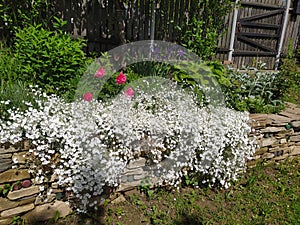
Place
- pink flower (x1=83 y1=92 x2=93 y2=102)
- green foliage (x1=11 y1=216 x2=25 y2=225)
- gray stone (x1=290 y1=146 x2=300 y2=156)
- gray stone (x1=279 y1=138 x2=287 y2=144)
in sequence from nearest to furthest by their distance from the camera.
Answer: green foliage (x1=11 y1=216 x2=25 y2=225)
pink flower (x1=83 y1=92 x2=93 y2=102)
gray stone (x1=279 y1=138 x2=287 y2=144)
gray stone (x1=290 y1=146 x2=300 y2=156)

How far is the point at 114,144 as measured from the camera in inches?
96.2

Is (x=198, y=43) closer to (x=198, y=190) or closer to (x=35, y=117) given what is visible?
(x=198, y=190)

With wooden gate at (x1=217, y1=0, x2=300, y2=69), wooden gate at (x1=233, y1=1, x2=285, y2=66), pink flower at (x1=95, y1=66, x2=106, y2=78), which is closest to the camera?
pink flower at (x1=95, y1=66, x2=106, y2=78)

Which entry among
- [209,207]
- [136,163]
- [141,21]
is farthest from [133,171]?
[141,21]

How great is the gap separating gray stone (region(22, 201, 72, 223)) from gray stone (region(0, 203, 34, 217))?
43mm

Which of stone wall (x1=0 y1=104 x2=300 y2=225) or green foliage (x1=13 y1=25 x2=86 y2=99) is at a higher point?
green foliage (x1=13 y1=25 x2=86 y2=99)

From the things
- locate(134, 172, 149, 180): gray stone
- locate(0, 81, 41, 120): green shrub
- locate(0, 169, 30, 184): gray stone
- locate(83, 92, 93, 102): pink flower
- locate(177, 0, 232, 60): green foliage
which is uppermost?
locate(177, 0, 232, 60): green foliage

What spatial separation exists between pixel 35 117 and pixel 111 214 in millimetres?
1079

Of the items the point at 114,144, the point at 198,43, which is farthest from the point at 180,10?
the point at 114,144

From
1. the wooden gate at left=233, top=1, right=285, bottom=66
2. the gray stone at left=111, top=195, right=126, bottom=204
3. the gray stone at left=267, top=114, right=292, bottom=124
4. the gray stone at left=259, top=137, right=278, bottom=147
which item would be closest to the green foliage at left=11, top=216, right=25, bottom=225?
the gray stone at left=111, top=195, right=126, bottom=204

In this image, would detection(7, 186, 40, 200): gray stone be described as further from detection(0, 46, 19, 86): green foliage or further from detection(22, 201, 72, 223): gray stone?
detection(0, 46, 19, 86): green foliage

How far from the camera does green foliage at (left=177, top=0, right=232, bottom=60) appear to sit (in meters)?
4.38

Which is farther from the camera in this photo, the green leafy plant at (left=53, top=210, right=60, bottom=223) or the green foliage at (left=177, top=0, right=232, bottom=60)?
the green foliage at (left=177, top=0, right=232, bottom=60)

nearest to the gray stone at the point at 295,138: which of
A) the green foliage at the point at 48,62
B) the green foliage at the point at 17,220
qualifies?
the green foliage at the point at 48,62
